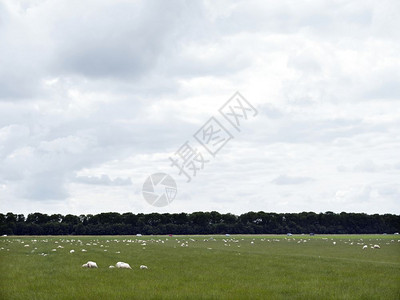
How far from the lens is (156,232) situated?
136m

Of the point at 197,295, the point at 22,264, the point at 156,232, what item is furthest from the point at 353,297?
the point at 156,232

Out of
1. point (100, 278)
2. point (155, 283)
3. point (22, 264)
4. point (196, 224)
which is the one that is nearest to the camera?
point (155, 283)

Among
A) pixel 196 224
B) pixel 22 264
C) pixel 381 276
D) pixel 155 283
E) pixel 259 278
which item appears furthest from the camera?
pixel 196 224

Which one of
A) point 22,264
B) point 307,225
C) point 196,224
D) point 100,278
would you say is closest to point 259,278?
point 100,278

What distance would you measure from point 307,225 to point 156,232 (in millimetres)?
56050

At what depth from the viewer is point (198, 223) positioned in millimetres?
147375

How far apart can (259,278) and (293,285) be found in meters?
2.42

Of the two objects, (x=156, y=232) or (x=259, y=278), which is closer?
(x=259, y=278)

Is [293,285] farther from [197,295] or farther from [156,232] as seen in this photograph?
[156,232]

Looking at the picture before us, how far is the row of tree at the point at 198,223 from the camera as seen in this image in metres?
129

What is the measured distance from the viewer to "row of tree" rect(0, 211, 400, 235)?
5079 inches

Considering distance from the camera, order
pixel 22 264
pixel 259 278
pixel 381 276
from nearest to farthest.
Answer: pixel 259 278
pixel 381 276
pixel 22 264

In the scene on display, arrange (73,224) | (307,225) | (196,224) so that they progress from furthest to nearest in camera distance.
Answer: (307,225) → (196,224) → (73,224)

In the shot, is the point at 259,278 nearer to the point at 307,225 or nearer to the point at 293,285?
the point at 293,285
